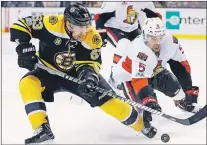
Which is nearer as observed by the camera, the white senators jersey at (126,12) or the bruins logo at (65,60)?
the bruins logo at (65,60)

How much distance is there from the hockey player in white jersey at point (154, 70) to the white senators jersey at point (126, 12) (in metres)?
0.70

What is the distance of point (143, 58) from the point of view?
2.87 metres

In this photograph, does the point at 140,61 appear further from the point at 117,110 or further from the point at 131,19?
the point at 131,19

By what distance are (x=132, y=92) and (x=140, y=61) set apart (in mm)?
243

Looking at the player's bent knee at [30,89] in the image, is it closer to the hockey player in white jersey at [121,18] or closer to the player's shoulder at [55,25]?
the player's shoulder at [55,25]

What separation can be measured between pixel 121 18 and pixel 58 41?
1.17 metres

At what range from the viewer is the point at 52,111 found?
3.37 meters

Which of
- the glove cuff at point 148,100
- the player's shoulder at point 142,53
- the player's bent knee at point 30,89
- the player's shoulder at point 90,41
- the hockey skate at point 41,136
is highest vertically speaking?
the player's shoulder at point 90,41

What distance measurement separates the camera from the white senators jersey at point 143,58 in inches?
113

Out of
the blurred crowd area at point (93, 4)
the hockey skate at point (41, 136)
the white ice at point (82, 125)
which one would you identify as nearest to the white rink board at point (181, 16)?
the blurred crowd area at point (93, 4)

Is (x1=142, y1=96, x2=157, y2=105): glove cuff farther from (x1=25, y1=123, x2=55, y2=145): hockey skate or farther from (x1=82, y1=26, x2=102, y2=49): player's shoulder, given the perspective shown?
(x1=25, y1=123, x2=55, y2=145): hockey skate

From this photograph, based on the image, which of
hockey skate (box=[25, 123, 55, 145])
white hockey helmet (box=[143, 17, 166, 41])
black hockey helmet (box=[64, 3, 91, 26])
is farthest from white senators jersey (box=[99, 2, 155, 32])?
hockey skate (box=[25, 123, 55, 145])

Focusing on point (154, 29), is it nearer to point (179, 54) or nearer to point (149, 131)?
point (179, 54)

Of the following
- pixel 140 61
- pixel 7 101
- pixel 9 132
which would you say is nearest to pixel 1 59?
pixel 7 101
